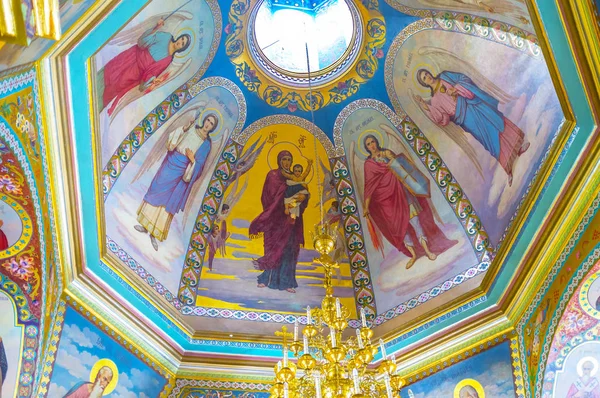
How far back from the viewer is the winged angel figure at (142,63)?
23.1ft

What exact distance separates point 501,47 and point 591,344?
344 centimetres

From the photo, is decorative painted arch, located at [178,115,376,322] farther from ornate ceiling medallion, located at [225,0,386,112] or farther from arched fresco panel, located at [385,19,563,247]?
arched fresco panel, located at [385,19,563,247]

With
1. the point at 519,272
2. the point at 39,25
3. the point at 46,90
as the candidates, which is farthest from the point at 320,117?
the point at 39,25

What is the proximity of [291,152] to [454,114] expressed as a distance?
8.39 feet

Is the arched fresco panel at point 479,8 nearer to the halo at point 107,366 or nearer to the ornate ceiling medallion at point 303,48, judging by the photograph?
the ornate ceiling medallion at point 303,48

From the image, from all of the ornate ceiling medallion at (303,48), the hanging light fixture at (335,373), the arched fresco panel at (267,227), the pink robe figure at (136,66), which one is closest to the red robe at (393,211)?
the arched fresco panel at (267,227)

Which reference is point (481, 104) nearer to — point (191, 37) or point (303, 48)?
point (303, 48)

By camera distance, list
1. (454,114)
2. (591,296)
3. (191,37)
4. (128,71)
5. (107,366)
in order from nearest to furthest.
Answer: (591,296) → (107,366) → (128,71) → (191,37) → (454,114)

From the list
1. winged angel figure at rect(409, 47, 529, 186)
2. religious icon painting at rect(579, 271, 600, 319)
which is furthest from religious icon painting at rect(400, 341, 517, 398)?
winged angel figure at rect(409, 47, 529, 186)

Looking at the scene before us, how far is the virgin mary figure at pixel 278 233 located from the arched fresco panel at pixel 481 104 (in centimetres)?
209

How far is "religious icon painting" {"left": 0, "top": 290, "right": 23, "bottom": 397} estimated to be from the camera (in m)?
6.06

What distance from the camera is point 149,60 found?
7.64 meters

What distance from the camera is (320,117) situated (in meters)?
9.51

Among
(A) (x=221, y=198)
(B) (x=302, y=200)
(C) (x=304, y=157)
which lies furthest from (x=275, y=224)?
(C) (x=304, y=157)
